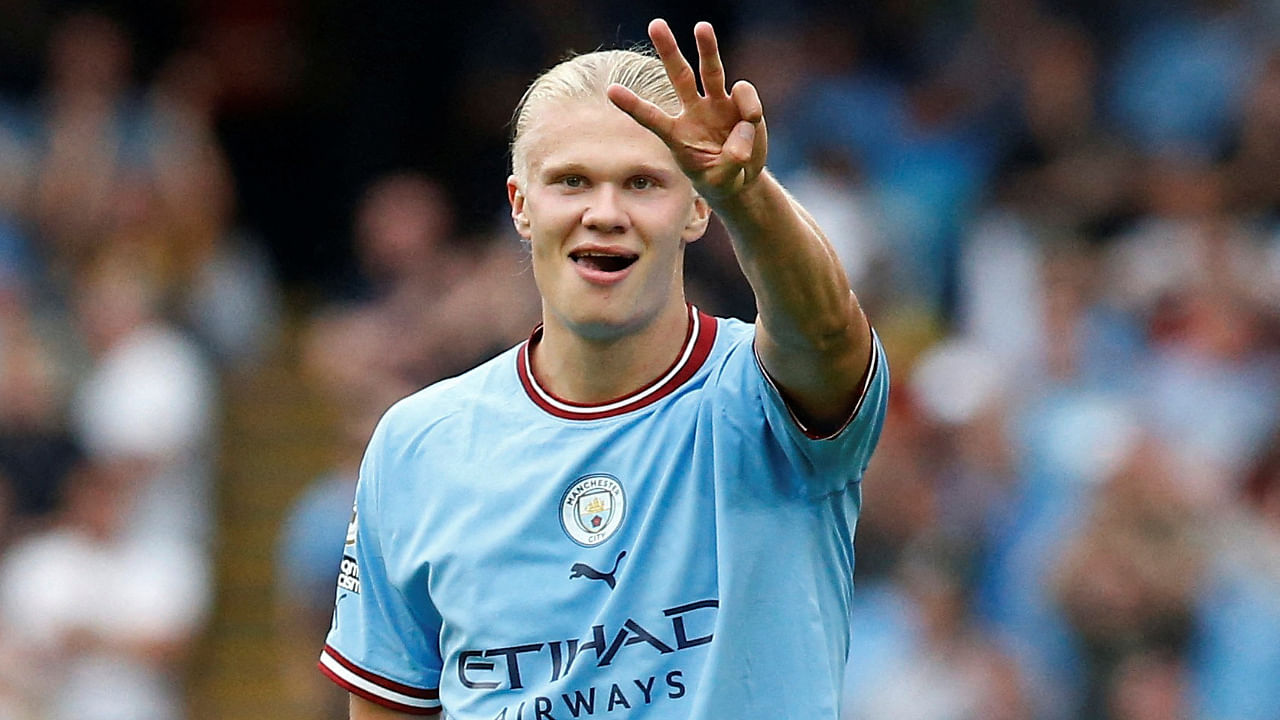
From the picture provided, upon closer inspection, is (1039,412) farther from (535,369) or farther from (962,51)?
(535,369)

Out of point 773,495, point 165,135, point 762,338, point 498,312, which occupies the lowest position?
point 773,495

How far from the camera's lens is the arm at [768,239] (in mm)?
2867

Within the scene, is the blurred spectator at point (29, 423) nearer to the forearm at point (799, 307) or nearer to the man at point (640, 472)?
the man at point (640, 472)

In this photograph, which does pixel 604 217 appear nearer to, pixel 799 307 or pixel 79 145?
pixel 799 307

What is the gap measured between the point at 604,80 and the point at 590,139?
0.12 metres

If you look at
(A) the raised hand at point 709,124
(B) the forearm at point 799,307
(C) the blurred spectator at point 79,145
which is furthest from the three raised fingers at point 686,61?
(C) the blurred spectator at point 79,145

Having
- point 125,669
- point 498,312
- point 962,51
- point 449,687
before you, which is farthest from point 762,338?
point 962,51

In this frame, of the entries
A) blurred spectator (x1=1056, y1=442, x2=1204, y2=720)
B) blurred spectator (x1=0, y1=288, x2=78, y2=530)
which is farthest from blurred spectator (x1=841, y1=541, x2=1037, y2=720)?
blurred spectator (x1=0, y1=288, x2=78, y2=530)

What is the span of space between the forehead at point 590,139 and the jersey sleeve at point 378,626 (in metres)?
0.64

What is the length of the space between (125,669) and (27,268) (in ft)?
7.77

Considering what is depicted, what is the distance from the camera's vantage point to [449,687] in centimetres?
343

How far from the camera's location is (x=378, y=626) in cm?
363

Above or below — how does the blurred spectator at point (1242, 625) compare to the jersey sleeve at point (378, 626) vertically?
below

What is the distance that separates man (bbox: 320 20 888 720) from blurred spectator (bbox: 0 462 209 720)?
5705mm
